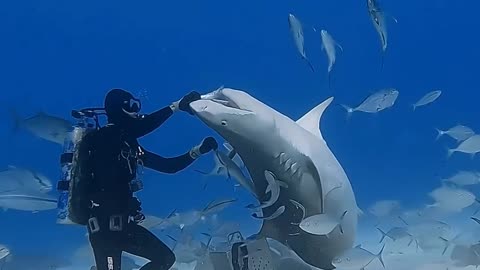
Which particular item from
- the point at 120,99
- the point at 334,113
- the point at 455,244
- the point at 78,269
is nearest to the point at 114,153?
the point at 120,99

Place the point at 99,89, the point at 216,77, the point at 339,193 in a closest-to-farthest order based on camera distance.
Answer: the point at 339,193
the point at 99,89
the point at 216,77

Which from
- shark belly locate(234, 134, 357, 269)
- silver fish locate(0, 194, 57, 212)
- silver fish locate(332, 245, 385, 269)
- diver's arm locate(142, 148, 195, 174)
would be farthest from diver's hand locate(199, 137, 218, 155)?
silver fish locate(0, 194, 57, 212)

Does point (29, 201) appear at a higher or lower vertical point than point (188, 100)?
lower

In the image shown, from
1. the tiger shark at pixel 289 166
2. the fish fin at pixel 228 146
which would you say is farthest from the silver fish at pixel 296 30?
the fish fin at pixel 228 146

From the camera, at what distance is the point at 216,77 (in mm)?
58000

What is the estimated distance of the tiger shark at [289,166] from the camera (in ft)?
13.1

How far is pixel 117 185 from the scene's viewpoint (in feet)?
13.1

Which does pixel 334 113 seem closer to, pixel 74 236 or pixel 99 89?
pixel 99 89

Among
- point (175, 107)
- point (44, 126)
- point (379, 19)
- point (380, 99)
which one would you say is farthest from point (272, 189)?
point (380, 99)

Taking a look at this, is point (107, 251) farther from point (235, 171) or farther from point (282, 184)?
point (282, 184)

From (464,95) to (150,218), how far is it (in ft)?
172

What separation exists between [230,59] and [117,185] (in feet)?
188

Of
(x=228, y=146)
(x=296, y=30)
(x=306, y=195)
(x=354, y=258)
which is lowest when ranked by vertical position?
(x=354, y=258)

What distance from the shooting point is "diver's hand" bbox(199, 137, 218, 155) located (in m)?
4.28
